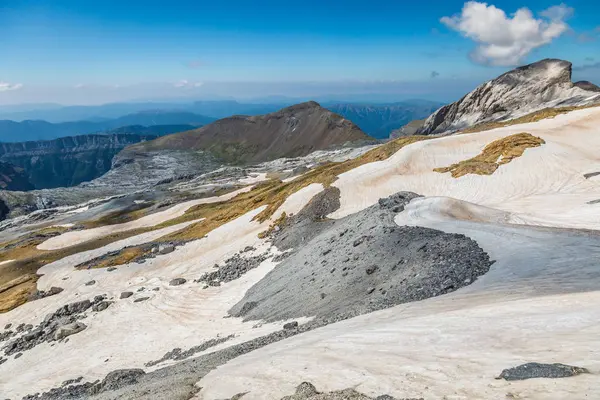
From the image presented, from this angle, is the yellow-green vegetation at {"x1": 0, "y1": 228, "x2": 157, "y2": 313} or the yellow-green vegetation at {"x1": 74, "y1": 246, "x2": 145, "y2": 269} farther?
the yellow-green vegetation at {"x1": 74, "y1": 246, "x2": 145, "y2": 269}

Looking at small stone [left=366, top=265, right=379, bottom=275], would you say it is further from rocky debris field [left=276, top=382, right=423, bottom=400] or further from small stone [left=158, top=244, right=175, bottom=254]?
small stone [left=158, top=244, right=175, bottom=254]

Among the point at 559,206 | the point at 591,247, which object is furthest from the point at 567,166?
the point at 591,247

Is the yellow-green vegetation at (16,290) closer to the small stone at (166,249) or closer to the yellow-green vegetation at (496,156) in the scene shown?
the small stone at (166,249)

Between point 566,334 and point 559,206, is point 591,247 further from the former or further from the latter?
point 559,206

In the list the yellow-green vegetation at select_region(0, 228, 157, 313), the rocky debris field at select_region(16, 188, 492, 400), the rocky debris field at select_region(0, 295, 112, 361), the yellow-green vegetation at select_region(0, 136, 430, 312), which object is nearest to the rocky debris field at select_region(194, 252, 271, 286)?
the rocky debris field at select_region(16, 188, 492, 400)

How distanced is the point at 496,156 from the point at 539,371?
46616 mm

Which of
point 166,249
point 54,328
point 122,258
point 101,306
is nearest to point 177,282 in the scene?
point 101,306

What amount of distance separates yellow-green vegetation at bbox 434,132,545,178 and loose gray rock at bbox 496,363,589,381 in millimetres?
42577

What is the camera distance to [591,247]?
18.5 metres

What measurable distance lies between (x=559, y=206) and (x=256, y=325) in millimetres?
27854

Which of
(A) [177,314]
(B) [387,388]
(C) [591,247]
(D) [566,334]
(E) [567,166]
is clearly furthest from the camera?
(E) [567,166]

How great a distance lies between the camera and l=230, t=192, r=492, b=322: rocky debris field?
1919 cm

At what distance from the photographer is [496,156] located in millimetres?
49844

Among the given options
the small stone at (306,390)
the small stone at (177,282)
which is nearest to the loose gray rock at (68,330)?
the small stone at (177,282)
